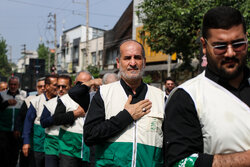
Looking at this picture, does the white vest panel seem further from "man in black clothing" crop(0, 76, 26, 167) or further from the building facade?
the building facade

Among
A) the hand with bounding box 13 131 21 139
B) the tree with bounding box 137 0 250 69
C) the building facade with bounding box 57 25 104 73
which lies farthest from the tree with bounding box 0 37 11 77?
the hand with bounding box 13 131 21 139

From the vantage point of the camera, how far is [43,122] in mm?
5609

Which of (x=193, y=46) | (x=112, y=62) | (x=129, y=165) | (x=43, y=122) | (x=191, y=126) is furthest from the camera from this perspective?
(x=112, y=62)

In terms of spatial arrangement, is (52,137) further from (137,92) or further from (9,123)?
(9,123)

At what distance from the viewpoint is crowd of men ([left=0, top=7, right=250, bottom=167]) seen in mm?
1909

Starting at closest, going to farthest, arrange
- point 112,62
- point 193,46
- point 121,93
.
Result: point 121,93 < point 193,46 < point 112,62

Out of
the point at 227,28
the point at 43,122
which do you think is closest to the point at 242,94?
the point at 227,28

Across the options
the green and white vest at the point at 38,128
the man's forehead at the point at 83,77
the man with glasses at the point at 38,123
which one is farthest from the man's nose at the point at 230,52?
the green and white vest at the point at 38,128

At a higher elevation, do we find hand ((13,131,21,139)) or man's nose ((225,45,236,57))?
man's nose ((225,45,236,57))

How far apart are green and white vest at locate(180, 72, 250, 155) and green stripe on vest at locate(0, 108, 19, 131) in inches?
279

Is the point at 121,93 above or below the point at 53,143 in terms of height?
above

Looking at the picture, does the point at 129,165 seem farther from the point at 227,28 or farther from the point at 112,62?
the point at 112,62

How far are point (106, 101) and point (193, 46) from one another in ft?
40.7

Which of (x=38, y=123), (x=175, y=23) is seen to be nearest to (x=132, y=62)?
(x=38, y=123)
